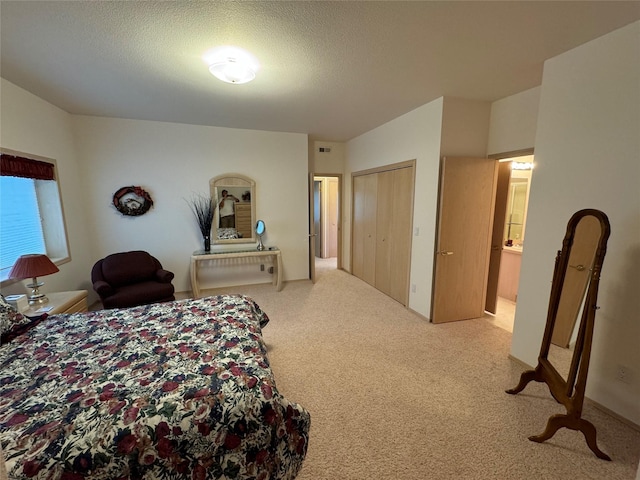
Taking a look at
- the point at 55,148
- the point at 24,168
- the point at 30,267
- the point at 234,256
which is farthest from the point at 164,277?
the point at 55,148

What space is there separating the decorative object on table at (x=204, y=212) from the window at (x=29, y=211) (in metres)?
1.55

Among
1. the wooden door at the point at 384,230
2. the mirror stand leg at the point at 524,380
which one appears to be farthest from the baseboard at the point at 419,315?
the mirror stand leg at the point at 524,380

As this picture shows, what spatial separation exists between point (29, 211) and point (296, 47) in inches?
129

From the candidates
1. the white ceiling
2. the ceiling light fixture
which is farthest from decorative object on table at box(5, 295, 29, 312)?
the ceiling light fixture

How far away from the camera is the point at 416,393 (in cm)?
211

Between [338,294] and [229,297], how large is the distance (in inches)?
87.3

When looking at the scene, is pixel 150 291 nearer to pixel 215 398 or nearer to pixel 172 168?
pixel 172 168

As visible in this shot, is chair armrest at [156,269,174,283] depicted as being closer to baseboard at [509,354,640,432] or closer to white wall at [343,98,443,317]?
white wall at [343,98,443,317]

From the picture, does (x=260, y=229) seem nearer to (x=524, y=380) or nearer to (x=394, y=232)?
(x=394, y=232)

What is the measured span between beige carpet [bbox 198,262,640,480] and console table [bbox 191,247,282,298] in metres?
1.26

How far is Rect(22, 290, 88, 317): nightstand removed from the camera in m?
2.31

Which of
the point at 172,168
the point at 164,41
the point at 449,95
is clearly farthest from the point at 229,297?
the point at 449,95

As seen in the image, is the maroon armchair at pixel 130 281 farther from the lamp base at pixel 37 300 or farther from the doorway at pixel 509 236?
the doorway at pixel 509 236

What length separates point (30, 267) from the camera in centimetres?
228
